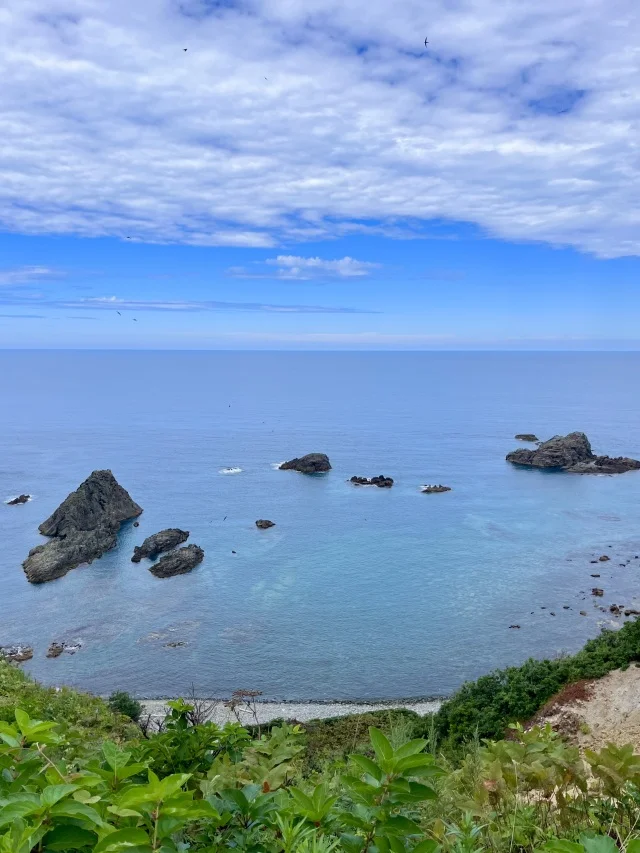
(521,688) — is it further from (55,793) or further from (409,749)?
(55,793)

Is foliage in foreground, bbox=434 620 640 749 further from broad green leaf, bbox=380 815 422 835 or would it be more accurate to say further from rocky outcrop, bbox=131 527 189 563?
rocky outcrop, bbox=131 527 189 563

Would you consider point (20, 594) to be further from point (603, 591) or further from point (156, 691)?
point (603, 591)

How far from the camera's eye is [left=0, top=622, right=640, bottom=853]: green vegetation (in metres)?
2.72

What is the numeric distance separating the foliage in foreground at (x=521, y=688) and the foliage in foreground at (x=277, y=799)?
888 inches

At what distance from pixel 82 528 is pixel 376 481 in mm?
40301

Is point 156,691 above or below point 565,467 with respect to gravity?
below

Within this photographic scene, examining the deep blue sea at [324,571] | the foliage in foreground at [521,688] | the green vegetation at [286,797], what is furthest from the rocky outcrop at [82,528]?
the green vegetation at [286,797]

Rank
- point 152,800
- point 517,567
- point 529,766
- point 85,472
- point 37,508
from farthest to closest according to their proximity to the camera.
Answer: point 85,472 → point 37,508 → point 517,567 → point 529,766 → point 152,800

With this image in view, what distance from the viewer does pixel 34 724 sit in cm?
344

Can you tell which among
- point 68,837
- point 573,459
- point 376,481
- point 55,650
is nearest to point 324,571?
point 55,650

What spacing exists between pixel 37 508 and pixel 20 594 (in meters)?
23.6

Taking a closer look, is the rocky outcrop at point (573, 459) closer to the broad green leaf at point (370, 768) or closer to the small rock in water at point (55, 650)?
the small rock in water at point (55, 650)

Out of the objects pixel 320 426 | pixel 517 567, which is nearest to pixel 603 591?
pixel 517 567

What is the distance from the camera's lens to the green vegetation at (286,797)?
8.93 ft
